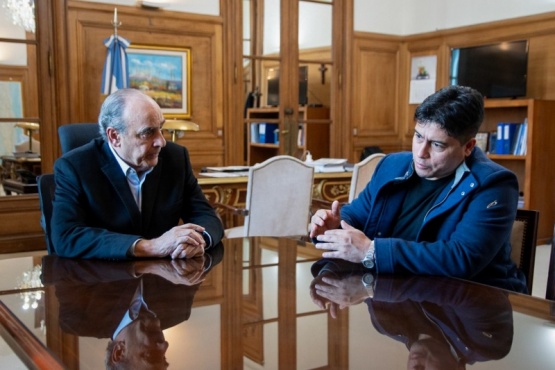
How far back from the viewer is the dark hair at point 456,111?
166cm

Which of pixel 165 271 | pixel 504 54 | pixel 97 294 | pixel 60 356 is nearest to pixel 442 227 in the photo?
pixel 165 271

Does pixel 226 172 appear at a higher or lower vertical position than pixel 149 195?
lower

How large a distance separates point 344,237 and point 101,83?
4451 mm

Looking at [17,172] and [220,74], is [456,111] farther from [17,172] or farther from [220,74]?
[220,74]

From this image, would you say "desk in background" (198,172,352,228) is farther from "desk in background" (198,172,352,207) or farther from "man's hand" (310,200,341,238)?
"man's hand" (310,200,341,238)

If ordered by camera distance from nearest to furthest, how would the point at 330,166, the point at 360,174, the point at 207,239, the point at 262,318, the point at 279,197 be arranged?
the point at 262,318, the point at 207,239, the point at 279,197, the point at 360,174, the point at 330,166

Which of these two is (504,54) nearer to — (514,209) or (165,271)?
(514,209)

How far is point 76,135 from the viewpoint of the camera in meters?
2.35

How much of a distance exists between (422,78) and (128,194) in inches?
225

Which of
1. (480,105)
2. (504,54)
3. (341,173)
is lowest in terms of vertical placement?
(341,173)

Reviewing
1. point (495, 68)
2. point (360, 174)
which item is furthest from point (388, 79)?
point (360, 174)

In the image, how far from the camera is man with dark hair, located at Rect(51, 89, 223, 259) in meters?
1.76

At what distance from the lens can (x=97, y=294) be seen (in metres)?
1.34

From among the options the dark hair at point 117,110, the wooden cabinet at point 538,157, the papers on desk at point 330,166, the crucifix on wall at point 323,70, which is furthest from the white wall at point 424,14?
the dark hair at point 117,110
